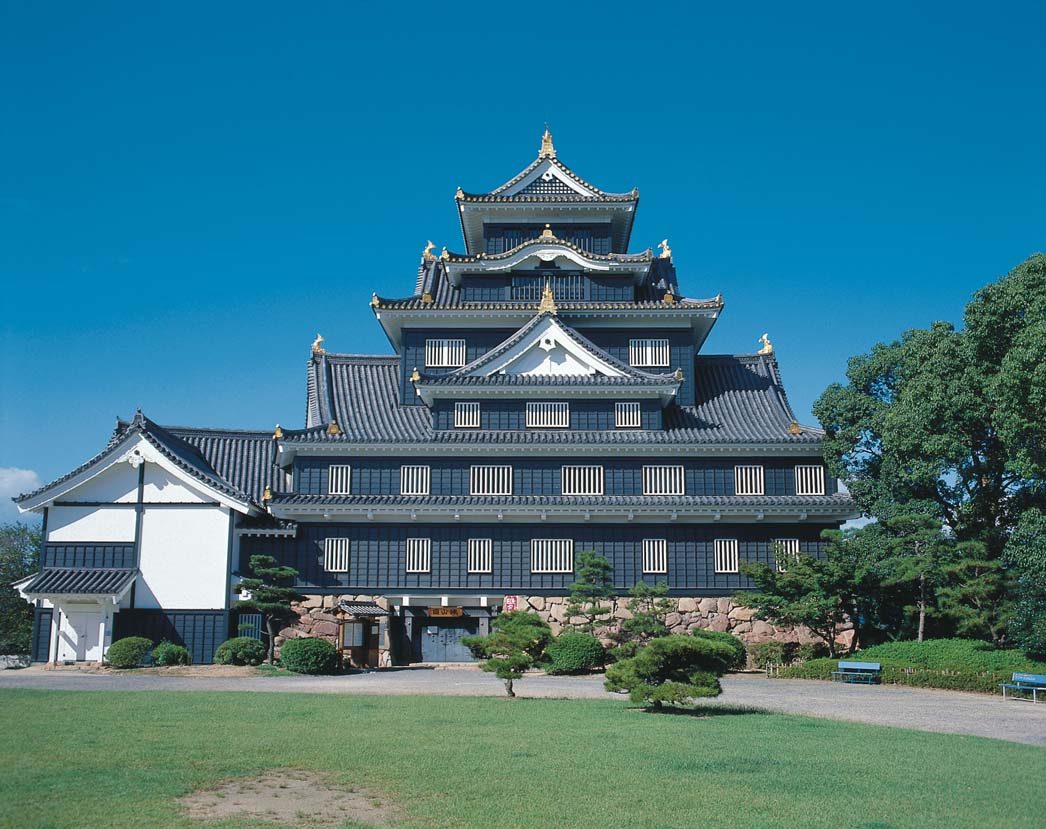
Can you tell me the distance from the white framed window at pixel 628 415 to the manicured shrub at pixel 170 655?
1934 cm

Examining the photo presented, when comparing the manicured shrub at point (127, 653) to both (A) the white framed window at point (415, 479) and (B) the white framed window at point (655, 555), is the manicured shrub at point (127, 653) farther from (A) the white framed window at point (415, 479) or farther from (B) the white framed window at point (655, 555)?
(B) the white framed window at point (655, 555)

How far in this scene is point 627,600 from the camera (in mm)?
41500

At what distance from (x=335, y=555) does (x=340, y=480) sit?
10.2ft

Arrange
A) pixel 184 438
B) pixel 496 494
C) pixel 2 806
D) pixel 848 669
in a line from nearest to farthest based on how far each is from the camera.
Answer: pixel 2 806, pixel 848 669, pixel 496 494, pixel 184 438

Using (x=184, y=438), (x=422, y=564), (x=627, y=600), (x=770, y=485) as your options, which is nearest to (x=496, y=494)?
(x=422, y=564)

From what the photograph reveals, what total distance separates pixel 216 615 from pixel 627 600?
15919mm

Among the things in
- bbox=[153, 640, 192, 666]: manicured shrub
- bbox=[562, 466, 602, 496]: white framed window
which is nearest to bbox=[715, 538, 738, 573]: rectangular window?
bbox=[562, 466, 602, 496]: white framed window

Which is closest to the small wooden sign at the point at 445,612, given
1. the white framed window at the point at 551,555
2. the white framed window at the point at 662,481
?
the white framed window at the point at 551,555

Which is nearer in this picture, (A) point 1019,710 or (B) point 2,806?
(B) point 2,806

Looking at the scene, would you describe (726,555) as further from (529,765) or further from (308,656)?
(529,765)

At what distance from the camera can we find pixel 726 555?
42.4 meters

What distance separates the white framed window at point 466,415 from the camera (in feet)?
145

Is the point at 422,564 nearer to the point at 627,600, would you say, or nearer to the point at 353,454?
the point at 353,454

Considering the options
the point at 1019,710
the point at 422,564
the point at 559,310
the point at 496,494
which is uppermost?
the point at 559,310
